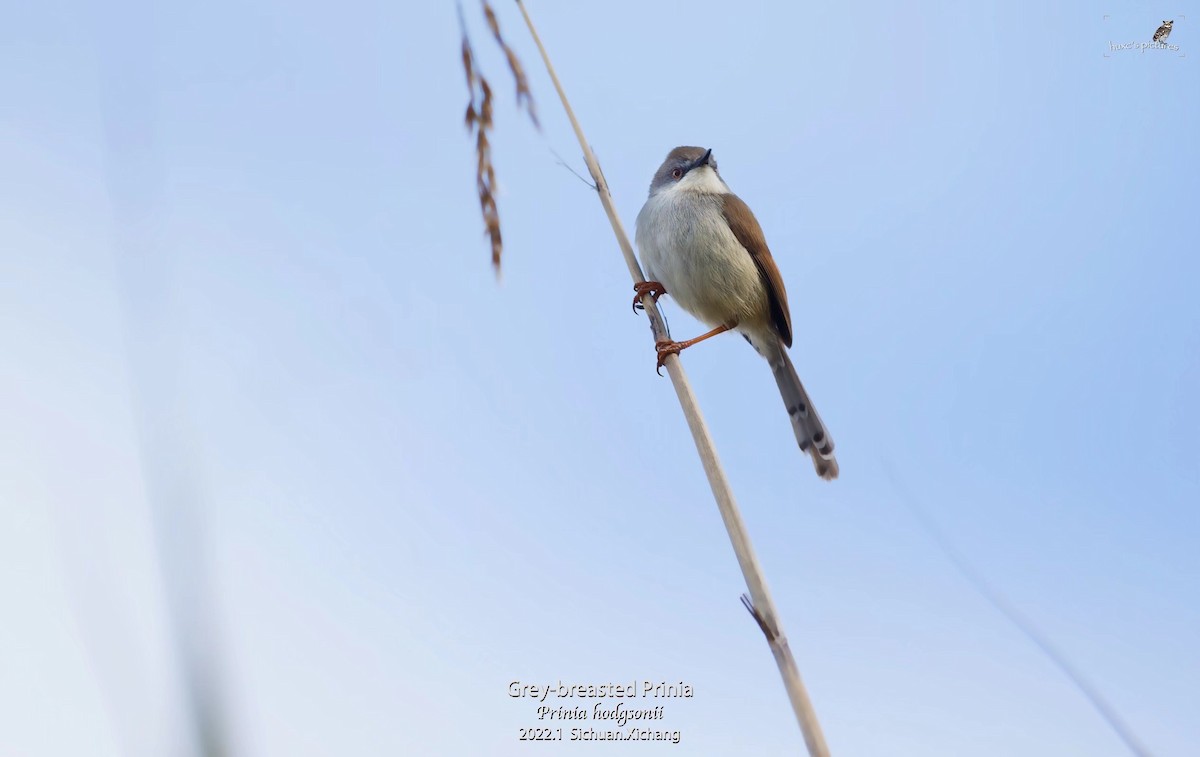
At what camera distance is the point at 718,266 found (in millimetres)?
3148

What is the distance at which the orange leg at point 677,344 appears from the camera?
1937mm

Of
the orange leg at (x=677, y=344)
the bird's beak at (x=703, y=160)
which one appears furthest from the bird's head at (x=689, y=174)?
the orange leg at (x=677, y=344)

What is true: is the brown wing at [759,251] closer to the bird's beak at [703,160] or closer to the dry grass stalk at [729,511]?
the bird's beak at [703,160]

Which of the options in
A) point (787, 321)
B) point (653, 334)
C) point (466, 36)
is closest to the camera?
point (466, 36)

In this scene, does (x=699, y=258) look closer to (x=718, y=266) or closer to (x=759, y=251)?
(x=718, y=266)

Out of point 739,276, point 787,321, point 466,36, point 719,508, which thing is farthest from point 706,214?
point 719,508

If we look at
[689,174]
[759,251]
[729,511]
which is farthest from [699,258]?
[729,511]

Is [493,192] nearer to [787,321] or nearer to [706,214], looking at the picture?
[706,214]

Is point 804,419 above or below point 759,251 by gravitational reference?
below

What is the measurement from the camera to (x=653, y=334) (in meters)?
2.27

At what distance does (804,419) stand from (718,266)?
799mm

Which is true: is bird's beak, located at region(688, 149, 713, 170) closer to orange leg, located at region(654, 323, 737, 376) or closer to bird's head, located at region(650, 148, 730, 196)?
bird's head, located at region(650, 148, 730, 196)

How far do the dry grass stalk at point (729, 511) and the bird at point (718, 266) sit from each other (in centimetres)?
109

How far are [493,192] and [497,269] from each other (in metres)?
0.16
